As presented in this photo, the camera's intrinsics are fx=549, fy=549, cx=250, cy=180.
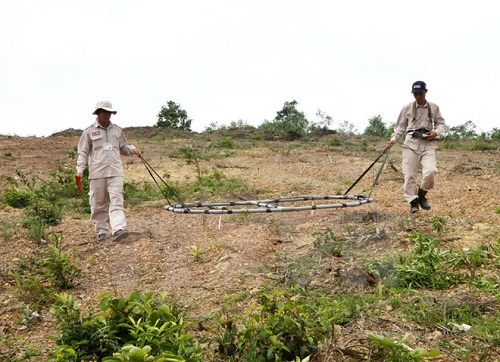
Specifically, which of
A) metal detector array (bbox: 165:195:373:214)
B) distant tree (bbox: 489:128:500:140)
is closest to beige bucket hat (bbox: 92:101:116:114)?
metal detector array (bbox: 165:195:373:214)

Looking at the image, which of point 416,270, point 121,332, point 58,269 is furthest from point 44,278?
point 416,270

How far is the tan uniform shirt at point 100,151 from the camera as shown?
239 inches

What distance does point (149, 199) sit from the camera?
8.73m

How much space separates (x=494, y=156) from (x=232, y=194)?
9080 mm

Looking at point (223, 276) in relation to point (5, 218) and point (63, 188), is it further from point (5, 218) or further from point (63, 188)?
point (63, 188)

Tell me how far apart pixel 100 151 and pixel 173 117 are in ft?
80.8

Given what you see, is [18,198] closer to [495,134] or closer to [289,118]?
[495,134]

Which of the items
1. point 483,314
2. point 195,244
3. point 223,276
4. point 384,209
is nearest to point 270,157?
point 384,209

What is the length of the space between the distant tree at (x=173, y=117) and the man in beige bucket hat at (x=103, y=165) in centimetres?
2399

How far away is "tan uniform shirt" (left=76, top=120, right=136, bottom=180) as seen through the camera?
6.07 metres

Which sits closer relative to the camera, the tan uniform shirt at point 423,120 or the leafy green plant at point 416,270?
the leafy green plant at point 416,270

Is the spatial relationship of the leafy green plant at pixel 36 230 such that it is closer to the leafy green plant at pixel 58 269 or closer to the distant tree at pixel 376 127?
the leafy green plant at pixel 58 269

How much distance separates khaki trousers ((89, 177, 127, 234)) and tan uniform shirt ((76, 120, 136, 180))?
90 millimetres

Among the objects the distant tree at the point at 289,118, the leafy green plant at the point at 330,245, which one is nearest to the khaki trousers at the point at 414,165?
the leafy green plant at the point at 330,245
